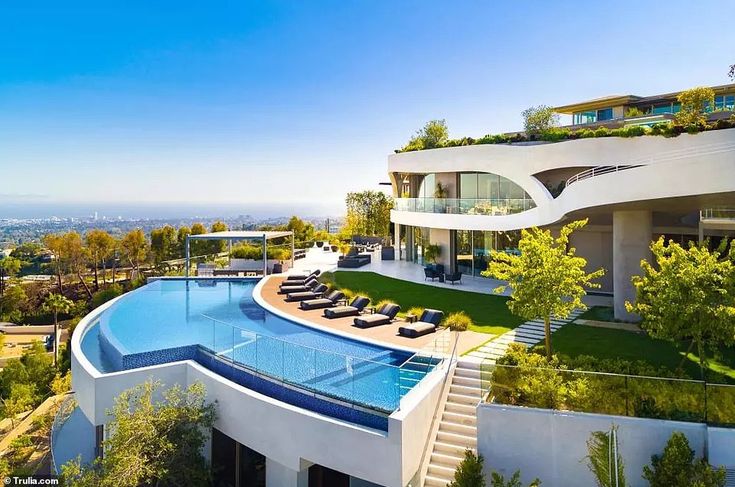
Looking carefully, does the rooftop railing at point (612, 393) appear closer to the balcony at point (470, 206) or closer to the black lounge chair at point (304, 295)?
the black lounge chair at point (304, 295)

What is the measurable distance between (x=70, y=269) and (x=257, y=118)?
2813cm

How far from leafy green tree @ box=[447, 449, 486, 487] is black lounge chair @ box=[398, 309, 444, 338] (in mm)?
5132

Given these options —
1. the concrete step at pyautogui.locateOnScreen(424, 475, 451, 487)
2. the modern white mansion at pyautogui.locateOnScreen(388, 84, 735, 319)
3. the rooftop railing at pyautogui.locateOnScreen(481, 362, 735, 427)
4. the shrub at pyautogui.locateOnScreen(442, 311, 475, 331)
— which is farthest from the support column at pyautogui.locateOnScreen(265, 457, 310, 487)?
the modern white mansion at pyautogui.locateOnScreen(388, 84, 735, 319)

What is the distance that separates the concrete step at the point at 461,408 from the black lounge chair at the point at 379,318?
5.01m

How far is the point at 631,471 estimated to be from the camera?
8812 mm

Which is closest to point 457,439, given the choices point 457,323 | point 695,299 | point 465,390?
point 465,390

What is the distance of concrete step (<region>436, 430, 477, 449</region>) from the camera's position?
9766mm

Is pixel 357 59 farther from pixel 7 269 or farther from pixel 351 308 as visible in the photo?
pixel 7 269

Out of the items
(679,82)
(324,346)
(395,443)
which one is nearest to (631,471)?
(395,443)

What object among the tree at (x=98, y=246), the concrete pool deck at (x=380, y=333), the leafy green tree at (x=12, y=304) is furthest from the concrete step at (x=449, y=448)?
the tree at (x=98, y=246)

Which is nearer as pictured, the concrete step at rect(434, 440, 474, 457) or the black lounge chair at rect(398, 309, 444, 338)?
the concrete step at rect(434, 440, 474, 457)

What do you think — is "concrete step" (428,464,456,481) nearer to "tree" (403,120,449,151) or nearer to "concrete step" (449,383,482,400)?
"concrete step" (449,383,482,400)

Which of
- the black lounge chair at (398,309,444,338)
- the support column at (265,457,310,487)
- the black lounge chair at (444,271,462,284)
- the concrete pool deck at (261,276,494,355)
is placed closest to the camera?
the support column at (265,457,310,487)

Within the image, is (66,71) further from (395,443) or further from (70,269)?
(395,443)
